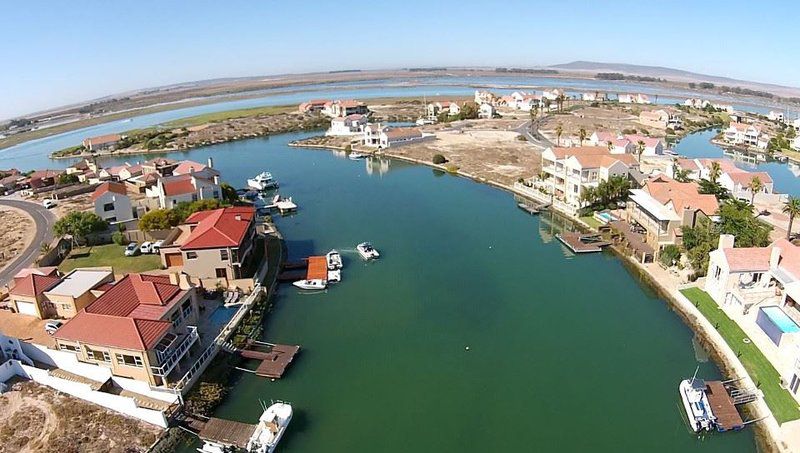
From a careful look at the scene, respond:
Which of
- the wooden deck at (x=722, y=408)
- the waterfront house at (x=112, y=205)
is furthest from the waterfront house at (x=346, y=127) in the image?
the wooden deck at (x=722, y=408)

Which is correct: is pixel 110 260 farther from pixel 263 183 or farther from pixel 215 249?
pixel 263 183

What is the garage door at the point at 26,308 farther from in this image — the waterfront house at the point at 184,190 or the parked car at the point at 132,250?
the waterfront house at the point at 184,190

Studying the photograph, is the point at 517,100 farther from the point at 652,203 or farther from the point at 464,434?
the point at 464,434

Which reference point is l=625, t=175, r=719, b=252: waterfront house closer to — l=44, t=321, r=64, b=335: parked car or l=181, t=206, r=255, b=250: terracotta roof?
l=181, t=206, r=255, b=250: terracotta roof

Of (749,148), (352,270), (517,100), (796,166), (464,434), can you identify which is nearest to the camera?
(464,434)

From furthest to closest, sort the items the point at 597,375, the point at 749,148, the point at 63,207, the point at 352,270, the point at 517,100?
1. the point at 517,100
2. the point at 749,148
3. the point at 63,207
4. the point at 352,270
5. the point at 597,375

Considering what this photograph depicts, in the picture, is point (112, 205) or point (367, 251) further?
point (112, 205)

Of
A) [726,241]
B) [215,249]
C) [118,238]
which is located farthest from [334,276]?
[726,241]

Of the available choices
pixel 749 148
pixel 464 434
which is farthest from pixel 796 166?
pixel 464 434
